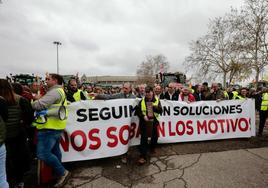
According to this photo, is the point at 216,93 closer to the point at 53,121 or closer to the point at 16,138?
the point at 53,121

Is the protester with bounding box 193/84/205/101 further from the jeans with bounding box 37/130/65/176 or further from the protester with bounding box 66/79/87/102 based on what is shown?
the jeans with bounding box 37/130/65/176

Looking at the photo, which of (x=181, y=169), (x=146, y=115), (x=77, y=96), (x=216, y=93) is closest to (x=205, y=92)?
(x=216, y=93)

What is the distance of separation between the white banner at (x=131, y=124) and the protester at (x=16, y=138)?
32.7 inches

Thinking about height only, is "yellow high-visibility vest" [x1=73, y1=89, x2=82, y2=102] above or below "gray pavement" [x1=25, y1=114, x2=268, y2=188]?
above

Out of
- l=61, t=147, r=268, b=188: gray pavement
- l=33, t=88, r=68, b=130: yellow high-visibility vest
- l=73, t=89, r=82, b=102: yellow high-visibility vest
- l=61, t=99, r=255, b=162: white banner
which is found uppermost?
l=73, t=89, r=82, b=102: yellow high-visibility vest

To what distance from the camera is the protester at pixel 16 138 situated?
220 cm

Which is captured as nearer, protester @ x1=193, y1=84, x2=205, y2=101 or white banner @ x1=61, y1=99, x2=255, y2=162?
white banner @ x1=61, y1=99, x2=255, y2=162

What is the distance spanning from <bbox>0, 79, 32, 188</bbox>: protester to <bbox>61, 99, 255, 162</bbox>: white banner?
830 mm

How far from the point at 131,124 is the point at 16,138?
91.6 inches

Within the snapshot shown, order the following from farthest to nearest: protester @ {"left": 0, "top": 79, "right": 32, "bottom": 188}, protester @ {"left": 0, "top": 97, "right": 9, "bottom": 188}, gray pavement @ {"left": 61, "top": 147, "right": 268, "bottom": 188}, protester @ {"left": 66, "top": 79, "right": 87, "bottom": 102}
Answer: protester @ {"left": 66, "top": 79, "right": 87, "bottom": 102}
gray pavement @ {"left": 61, "top": 147, "right": 268, "bottom": 188}
protester @ {"left": 0, "top": 79, "right": 32, "bottom": 188}
protester @ {"left": 0, "top": 97, "right": 9, "bottom": 188}

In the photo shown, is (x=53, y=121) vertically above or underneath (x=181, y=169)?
above

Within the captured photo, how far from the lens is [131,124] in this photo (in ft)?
12.8

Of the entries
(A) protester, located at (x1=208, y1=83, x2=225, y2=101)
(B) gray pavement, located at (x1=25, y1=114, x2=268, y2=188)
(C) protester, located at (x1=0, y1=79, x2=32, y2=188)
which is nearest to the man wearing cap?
(B) gray pavement, located at (x1=25, y1=114, x2=268, y2=188)

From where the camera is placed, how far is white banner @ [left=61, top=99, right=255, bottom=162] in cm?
336
